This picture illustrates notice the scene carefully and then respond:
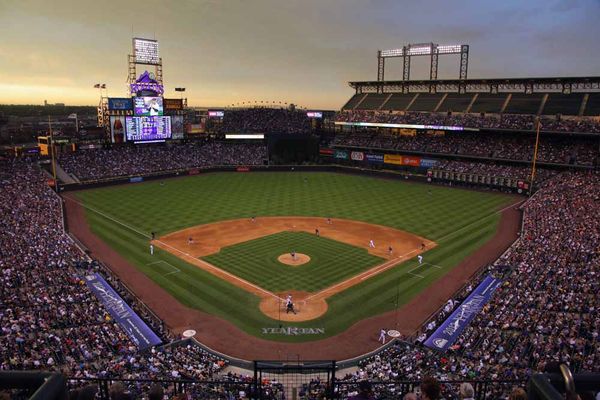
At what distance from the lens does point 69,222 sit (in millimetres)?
43812

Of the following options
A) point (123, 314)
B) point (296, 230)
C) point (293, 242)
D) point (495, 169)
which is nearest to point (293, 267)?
point (293, 242)

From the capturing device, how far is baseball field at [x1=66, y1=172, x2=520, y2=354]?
88.7 ft

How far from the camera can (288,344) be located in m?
23.1

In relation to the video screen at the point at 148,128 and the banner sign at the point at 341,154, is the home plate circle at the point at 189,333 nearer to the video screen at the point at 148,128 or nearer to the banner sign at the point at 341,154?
the video screen at the point at 148,128

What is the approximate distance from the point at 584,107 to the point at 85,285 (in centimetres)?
6818

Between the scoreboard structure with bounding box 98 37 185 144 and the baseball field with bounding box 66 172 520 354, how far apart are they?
10843 mm

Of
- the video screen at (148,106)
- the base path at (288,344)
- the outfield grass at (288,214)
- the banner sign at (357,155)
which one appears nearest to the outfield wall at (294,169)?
the banner sign at (357,155)

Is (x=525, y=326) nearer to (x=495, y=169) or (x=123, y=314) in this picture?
(x=123, y=314)

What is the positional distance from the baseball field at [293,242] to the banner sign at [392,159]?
1118 cm

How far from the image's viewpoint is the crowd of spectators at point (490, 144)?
199ft

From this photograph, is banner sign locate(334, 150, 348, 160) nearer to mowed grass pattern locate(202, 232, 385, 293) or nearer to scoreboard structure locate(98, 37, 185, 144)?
scoreboard structure locate(98, 37, 185, 144)

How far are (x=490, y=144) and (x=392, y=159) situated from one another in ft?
51.0

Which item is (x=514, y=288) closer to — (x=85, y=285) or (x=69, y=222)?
(x=85, y=285)

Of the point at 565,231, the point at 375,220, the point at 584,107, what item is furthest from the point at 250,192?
the point at 584,107
